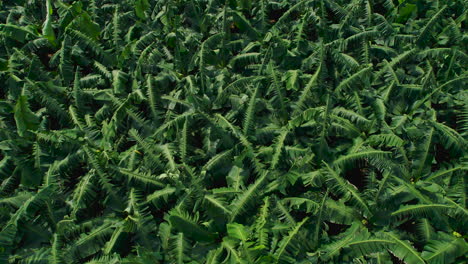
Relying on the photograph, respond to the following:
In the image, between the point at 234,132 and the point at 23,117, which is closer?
the point at 234,132

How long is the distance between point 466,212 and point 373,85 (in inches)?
76.4

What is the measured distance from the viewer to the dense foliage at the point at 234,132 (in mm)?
3775

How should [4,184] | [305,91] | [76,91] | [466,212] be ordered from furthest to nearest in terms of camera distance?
[76,91], [305,91], [4,184], [466,212]

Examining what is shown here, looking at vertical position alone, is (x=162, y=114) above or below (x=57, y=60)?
below

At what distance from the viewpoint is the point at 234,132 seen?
445 centimetres

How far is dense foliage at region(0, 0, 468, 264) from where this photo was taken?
3775mm

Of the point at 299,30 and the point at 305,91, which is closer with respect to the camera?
the point at 305,91

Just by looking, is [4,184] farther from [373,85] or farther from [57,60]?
A: [373,85]

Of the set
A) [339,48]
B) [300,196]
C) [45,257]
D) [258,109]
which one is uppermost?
[339,48]

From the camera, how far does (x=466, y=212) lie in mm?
3670

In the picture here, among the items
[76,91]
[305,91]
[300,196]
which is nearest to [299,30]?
[305,91]

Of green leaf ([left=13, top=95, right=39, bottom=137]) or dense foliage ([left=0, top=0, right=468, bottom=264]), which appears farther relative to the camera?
green leaf ([left=13, top=95, right=39, bottom=137])

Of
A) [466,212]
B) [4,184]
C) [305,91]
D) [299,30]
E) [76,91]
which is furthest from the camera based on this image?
[299,30]

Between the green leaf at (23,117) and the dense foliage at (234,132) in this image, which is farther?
the green leaf at (23,117)
